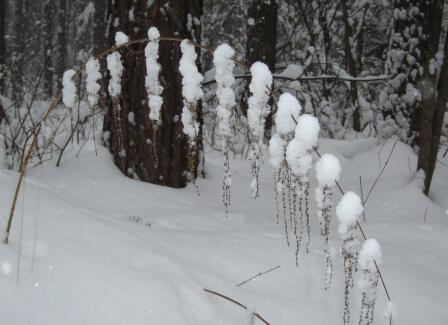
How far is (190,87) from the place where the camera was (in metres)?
1.58

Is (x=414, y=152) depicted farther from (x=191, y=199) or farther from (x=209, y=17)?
(x=209, y=17)

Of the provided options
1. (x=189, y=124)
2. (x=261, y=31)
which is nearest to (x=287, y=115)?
(x=189, y=124)

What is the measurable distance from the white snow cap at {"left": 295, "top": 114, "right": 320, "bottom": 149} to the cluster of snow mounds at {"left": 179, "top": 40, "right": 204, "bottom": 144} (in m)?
0.42

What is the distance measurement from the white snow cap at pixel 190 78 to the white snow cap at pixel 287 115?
0.33m

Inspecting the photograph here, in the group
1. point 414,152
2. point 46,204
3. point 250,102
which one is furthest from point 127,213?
point 414,152

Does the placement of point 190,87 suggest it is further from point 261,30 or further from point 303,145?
point 261,30

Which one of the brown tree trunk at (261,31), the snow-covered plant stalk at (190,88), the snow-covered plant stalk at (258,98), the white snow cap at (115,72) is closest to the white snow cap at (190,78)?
the snow-covered plant stalk at (190,88)

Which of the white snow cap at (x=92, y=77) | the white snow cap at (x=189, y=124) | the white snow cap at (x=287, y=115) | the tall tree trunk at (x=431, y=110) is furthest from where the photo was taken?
the tall tree trunk at (x=431, y=110)

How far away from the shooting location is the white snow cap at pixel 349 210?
125 centimetres

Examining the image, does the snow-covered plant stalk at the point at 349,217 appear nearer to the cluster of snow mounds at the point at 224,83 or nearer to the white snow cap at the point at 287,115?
the white snow cap at the point at 287,115

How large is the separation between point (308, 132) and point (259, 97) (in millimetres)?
231

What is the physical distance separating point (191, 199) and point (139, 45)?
1.10m

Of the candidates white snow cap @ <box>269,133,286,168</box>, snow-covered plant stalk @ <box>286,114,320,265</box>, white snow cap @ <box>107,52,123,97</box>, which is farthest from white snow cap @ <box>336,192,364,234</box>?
white snow cap @ <box>107,52,123,97</box>

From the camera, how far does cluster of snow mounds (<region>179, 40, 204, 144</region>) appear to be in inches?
61.9
